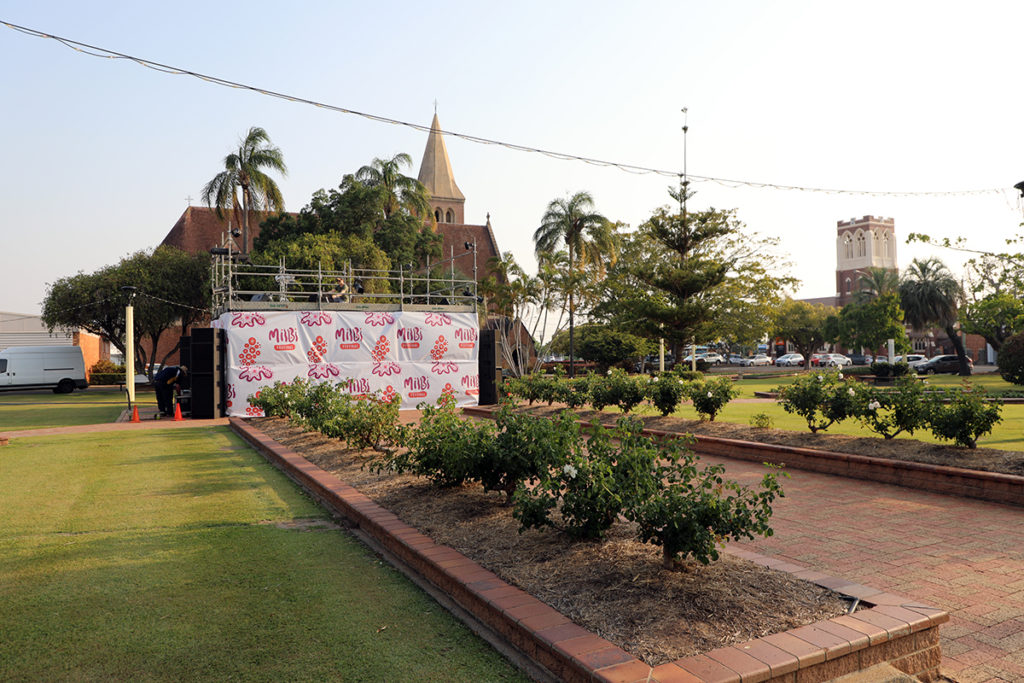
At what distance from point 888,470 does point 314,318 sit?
49.8ft

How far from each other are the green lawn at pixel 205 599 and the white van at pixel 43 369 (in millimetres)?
29729

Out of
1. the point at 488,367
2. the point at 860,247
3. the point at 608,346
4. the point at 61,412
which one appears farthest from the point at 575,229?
the point at 860,247

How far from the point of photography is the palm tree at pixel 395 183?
4016 cm

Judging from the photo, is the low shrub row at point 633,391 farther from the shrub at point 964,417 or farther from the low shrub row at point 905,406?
the shrub at point 964,417

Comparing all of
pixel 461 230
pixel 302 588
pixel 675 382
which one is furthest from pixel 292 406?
pixel 461 230

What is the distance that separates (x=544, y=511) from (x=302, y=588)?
1623 mm

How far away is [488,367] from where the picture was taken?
21.8 m

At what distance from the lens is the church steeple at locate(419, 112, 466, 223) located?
61719 millimetres

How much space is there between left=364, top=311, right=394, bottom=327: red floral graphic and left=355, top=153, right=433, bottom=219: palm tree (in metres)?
20.9

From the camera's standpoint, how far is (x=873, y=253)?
3794 inches

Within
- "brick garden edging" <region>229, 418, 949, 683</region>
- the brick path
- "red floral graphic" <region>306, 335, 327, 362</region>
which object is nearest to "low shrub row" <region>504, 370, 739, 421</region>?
the brick path

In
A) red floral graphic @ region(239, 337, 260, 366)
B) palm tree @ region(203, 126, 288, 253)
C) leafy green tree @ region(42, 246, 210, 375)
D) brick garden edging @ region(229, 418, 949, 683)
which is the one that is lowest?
brick garden edging @ region(229, 418, 949, 683)

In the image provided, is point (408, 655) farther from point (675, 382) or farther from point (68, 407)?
point (68, 407)

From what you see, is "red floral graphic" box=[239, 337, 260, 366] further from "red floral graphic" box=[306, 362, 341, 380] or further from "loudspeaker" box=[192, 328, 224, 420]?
"red floral graphic" box=[306, 362, 341, 380]
